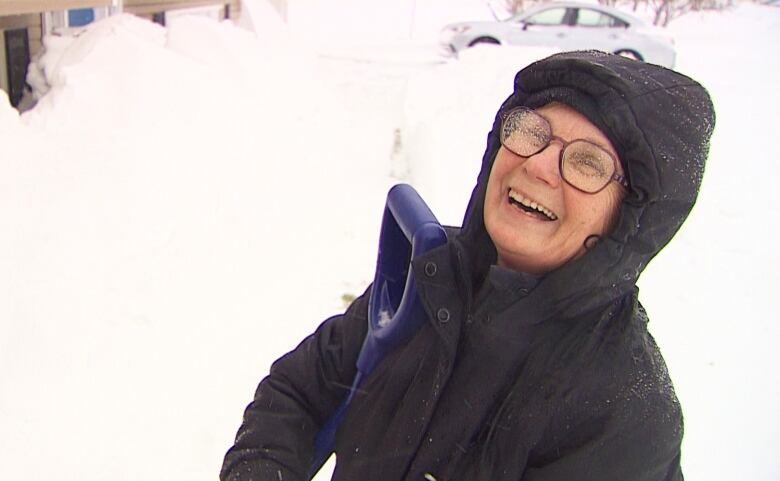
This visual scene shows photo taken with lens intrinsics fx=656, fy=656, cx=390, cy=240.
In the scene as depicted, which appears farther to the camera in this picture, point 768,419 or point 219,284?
point 219,284

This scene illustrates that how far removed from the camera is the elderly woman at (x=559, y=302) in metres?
1.08

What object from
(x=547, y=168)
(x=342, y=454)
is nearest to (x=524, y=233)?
(x=547, y=168)

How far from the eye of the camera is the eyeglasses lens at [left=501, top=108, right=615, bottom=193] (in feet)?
3.59

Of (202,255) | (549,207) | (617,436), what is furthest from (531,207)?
(202,255)

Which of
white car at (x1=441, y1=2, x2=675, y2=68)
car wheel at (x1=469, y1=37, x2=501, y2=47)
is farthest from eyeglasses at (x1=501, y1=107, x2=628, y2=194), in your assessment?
car wheel at (x1=469, y1=37, x2=501, y2=47)

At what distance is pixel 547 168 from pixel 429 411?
490 millimetres

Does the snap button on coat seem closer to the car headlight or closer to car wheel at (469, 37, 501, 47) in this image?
car wheel at (469, 37, 501, 47)

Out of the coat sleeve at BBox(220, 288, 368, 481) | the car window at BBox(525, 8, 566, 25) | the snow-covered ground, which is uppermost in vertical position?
the car window at BBox(525, 8, 566, 25)

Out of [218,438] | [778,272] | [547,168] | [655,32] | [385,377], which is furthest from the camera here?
[655,32]

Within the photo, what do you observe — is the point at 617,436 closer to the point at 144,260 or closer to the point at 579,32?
the point at 144,260

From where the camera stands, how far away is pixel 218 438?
2703 mm

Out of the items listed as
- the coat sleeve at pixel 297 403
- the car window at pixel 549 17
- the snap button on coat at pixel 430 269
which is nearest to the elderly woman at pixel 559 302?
the snap button on coat at pixel 430 269

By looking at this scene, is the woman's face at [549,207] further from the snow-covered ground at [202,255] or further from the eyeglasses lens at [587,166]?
the snow-covered ground at [202,255]

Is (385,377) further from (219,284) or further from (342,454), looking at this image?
(219,284)
